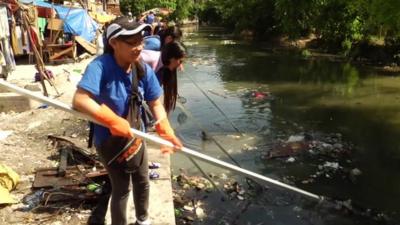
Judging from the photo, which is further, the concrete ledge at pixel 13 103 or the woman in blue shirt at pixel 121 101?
the concrete ledge at pixel 13 103

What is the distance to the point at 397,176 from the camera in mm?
7727

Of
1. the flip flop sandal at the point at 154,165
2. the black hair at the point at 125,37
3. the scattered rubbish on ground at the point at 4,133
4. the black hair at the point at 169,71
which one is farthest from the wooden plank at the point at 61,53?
the black hair at the point at 125,37

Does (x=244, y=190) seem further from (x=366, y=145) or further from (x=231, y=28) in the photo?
(x=231, y=28)

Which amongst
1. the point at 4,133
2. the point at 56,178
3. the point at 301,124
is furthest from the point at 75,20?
the point at 56,178

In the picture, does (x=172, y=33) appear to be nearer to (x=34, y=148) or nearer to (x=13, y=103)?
(x=34, y=148)

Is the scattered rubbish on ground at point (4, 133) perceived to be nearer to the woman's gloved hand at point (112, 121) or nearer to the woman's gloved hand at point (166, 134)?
the woman's gloved hand at point (166, 134)

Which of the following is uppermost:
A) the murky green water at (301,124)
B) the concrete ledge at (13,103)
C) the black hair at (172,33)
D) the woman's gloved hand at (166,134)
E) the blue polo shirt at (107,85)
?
the black hair at (172,33)

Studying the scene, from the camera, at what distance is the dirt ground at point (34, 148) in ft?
14.6

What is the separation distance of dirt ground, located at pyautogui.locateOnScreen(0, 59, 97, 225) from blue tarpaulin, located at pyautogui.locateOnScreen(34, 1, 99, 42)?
355 inches

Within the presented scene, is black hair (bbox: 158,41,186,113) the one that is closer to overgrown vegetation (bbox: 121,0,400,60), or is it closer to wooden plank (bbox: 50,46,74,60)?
overgrown vegetation (bbox: 121,0,400,60)

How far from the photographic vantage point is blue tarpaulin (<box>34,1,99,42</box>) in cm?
1911

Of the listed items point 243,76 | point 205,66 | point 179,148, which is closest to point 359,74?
point 243,76

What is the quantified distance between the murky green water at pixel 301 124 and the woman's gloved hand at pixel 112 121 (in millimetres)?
3343

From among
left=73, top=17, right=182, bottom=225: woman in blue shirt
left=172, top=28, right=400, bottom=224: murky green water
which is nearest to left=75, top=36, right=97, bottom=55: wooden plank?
left=172, top=28, right=400, bottom=224: murky green water
